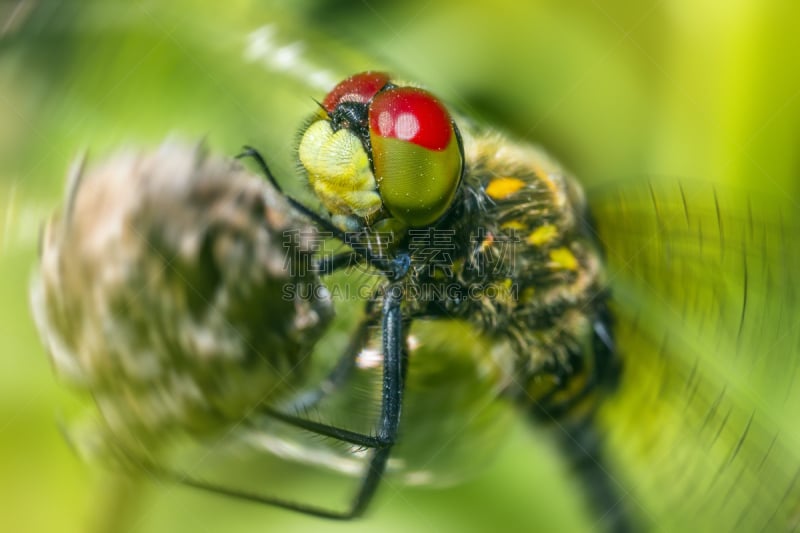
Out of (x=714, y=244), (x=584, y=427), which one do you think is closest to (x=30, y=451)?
(x=584, y=427)

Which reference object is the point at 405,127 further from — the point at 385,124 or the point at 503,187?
the point at 503,187

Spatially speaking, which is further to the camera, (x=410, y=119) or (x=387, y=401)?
(x=387, y=401)

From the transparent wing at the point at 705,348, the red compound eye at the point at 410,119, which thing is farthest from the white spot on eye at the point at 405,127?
the transparent wing at the point at 705,348

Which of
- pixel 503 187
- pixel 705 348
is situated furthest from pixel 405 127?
pixel 705 348

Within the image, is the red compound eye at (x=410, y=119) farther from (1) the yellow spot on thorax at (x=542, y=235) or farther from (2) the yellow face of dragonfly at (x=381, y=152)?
(1) the yellow spot on thorax at (x=542, y=235)

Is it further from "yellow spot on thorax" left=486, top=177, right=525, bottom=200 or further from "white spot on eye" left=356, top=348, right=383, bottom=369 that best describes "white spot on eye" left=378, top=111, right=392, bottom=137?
"white spot on eye" left=356, top=348, right=383, bottom=369

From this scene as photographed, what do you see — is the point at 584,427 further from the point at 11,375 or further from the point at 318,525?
the point at 11,375

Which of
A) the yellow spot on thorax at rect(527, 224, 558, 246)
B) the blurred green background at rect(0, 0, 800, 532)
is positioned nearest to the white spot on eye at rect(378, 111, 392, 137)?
the blurred green background at rect(0, 0, 800, 532)
